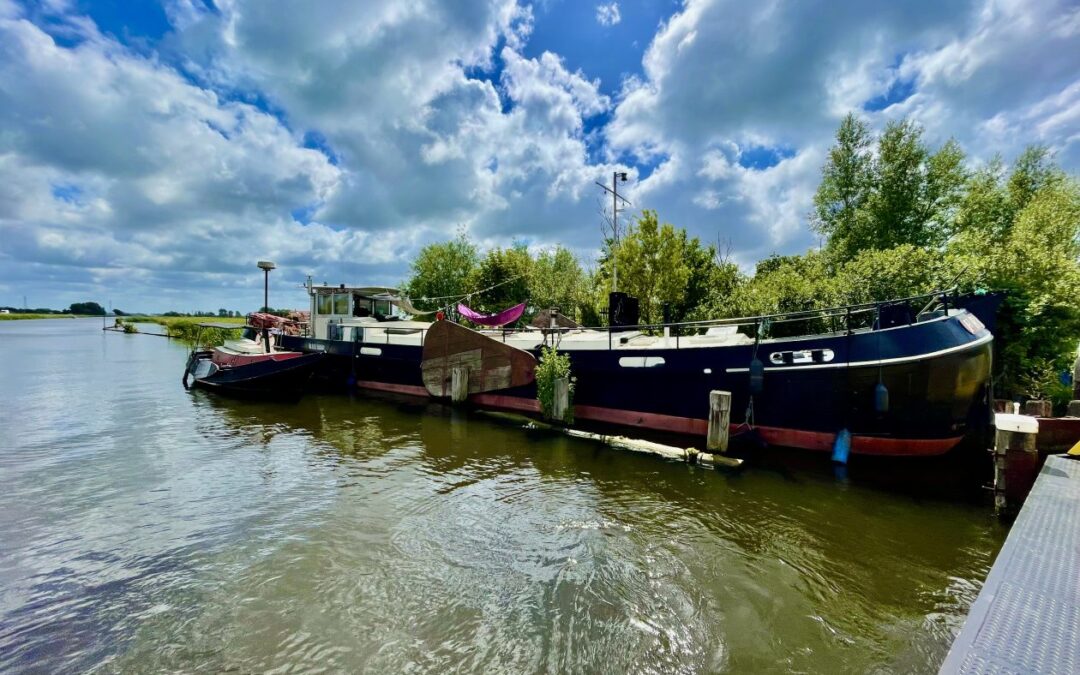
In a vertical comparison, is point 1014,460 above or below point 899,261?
below

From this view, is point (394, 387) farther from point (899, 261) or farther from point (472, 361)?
point (899, 261)

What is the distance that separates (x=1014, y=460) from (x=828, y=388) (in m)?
2.67

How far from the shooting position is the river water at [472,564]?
3658 mm

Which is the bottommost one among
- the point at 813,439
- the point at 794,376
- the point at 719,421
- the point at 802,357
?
the point at 813,439

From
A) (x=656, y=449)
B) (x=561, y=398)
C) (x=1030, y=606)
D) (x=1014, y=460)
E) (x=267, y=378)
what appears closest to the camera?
(x=1030, y=606)

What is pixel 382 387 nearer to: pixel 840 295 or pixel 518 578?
pixel 518 578

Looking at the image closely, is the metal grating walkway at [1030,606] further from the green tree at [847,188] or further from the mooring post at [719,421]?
the green tree at [847,188]

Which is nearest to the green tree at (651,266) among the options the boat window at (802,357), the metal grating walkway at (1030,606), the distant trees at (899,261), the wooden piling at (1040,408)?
the distant trees at (899,261)

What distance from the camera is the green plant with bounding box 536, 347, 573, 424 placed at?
1059 cm

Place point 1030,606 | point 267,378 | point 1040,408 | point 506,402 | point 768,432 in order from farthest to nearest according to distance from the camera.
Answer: point 267,378, point 506,402, point 768,432, point 1040,408, point 1030,606

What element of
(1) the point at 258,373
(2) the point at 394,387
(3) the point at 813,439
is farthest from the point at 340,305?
(3) the point at 813,439

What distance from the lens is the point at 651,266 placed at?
2100 centimetres

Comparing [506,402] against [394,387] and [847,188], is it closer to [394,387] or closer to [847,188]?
[394,387]

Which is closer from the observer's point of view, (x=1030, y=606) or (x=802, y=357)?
(x=1030, y=606)
